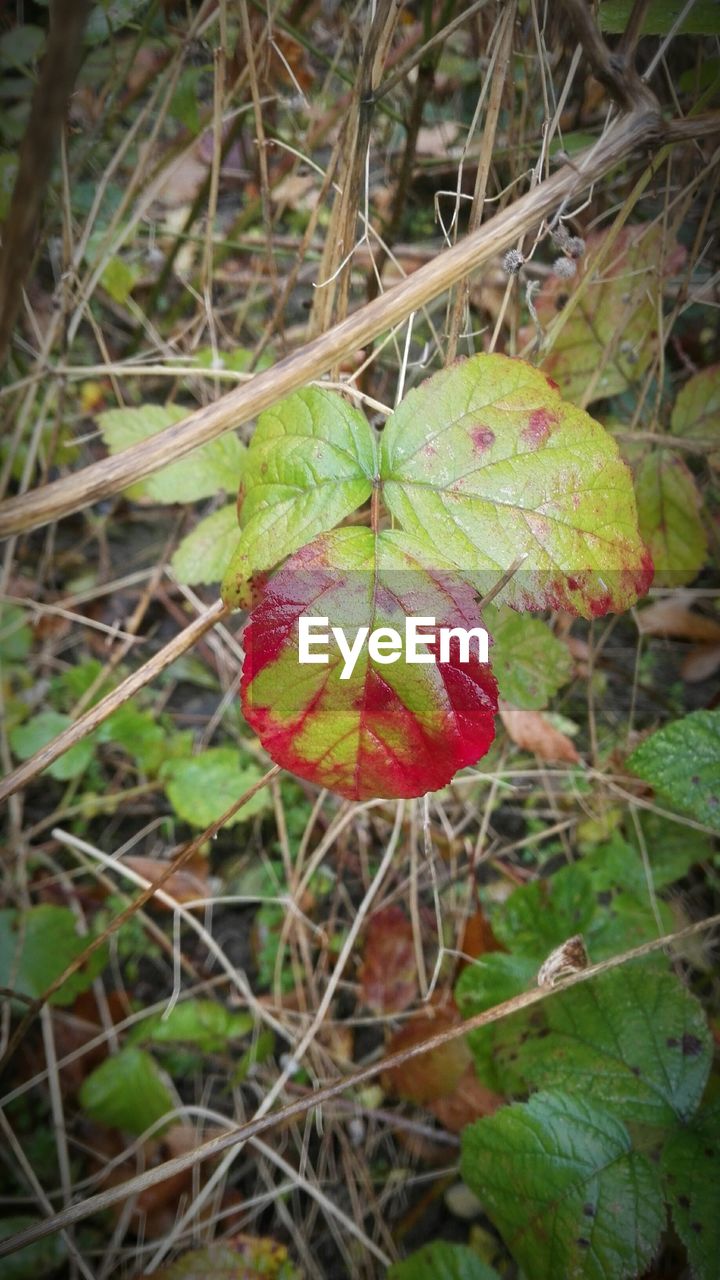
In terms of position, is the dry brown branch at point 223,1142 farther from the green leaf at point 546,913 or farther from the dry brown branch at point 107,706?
the dry brown branch at point 107,706

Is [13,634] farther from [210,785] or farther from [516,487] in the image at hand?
[516,487]

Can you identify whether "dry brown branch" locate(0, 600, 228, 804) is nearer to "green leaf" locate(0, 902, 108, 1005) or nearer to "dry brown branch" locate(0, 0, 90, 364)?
"dry brown branch" locate(0, 0, 90, 364)

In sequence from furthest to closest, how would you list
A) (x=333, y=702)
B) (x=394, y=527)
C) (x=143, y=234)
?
(x=143, y=234) < (x=394, y=527) < (x=333, y=702)

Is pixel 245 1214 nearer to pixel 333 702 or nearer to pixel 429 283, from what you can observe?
pixel 333 702

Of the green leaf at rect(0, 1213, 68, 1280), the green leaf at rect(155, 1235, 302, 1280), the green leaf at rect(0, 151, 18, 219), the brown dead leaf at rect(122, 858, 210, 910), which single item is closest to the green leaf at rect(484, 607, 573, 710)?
the brown dead leaf at rect(122, 858, 210, 910)

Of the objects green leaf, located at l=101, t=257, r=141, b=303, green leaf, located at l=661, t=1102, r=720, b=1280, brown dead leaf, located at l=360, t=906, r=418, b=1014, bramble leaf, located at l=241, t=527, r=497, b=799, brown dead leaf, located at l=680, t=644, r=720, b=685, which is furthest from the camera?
brown dead leaf, located at l=680, t=644, r=720, b=685

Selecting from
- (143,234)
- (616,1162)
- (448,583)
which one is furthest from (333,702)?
(143,234)

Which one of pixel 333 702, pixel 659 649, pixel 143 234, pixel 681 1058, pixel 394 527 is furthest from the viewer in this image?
pixel 143 234
